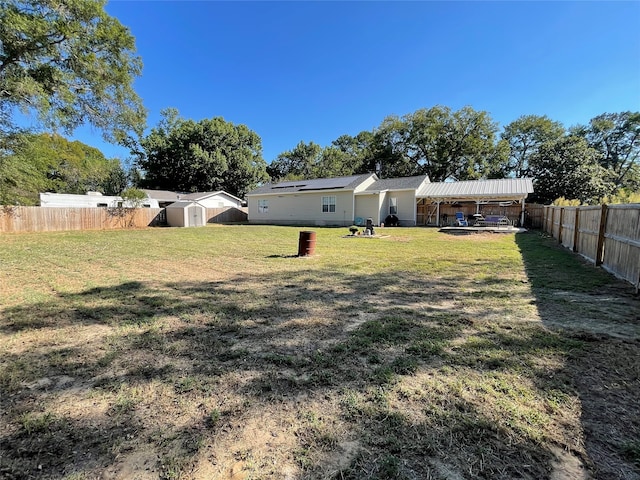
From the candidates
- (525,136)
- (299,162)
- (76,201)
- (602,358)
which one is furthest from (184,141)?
(525,136)

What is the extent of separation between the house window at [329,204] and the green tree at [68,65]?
13337 millimetres

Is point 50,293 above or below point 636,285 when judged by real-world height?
below

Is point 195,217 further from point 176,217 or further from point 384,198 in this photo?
point 384,198

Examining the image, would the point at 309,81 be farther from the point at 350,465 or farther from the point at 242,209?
the point at 350,465

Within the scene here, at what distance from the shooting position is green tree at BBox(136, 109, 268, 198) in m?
35.2

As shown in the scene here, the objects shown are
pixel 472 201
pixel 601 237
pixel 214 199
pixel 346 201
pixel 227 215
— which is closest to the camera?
pixel 601 237

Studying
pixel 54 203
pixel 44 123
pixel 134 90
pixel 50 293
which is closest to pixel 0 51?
pixel 44 123

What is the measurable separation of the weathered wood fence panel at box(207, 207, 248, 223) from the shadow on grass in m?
26.3

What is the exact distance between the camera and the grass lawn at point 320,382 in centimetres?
177

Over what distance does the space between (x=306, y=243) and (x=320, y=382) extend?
21.3ft

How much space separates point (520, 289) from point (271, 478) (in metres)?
5.47

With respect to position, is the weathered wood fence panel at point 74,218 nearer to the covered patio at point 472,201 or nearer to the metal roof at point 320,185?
the metal roof at point 320,185

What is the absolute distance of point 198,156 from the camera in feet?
113

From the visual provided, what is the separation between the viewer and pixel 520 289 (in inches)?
217
